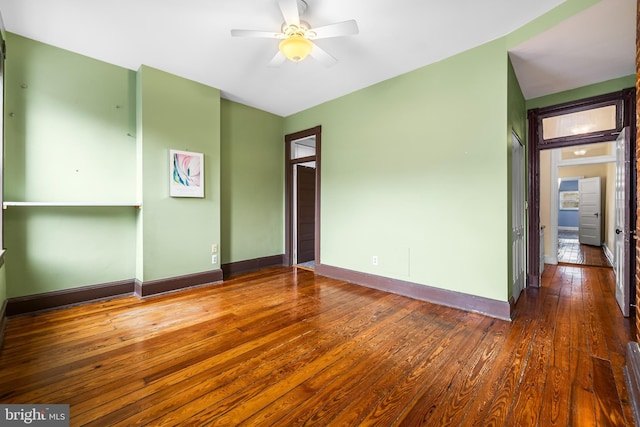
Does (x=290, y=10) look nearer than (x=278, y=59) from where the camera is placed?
Yes

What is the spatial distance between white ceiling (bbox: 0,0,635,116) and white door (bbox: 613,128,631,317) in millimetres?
893

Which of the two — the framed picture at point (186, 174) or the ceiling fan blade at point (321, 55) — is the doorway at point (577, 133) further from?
the framed picture at point (186, 174)

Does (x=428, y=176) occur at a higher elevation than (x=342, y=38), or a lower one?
lower

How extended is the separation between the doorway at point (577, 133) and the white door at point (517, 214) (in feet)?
0.85

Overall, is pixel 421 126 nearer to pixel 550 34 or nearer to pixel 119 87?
pixel 550 34

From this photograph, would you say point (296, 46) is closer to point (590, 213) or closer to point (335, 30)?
point (335, 30)

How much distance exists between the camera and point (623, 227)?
2.84 meters

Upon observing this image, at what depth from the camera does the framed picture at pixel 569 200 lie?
10117 mm

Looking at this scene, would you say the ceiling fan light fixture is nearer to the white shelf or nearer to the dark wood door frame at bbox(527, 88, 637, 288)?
the white shelf

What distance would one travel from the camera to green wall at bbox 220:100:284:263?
4.32 metres

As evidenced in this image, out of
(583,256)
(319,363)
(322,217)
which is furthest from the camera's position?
(583,256)

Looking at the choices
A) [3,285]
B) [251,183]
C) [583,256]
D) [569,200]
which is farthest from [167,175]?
[569,200]

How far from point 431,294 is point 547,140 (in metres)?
2.77

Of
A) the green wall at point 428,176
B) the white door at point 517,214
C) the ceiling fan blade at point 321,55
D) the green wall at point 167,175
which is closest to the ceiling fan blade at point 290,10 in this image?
the ceiling fan blade at point 321,55
